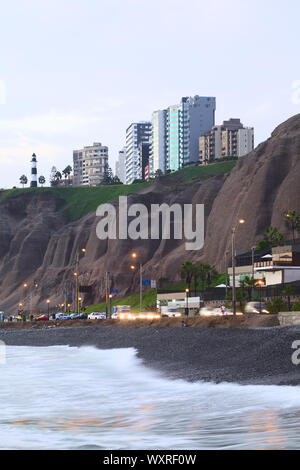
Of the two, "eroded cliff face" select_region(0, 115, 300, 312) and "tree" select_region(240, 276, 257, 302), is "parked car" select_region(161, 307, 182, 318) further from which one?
"eroded cliff face" select_region(0, 115, 300, 312)

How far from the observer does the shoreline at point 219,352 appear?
33125 millimetres

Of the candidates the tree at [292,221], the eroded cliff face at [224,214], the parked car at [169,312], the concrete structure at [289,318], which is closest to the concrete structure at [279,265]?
the tree at [292,221]

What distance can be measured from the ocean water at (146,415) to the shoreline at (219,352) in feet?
5.30

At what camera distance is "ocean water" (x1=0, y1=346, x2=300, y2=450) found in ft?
61.8

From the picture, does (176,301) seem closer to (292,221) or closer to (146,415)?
(292,221)

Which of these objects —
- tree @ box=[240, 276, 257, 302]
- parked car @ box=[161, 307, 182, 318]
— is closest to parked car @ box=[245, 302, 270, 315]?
tree @ box=[240, 276, 257, 302]

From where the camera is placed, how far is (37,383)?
39.8m

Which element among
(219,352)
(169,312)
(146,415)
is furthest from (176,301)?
(146,415)

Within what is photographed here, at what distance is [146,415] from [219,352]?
21.1m

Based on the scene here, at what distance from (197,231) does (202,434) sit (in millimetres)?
157043

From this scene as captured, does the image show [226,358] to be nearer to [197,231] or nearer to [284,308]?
[284,308]

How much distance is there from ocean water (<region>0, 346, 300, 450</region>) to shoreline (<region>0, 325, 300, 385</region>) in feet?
5.30

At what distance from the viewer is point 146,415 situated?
961 inches

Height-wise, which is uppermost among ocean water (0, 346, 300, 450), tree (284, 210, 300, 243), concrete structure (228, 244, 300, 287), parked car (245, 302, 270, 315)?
tree (284, 210, 300, 243)
